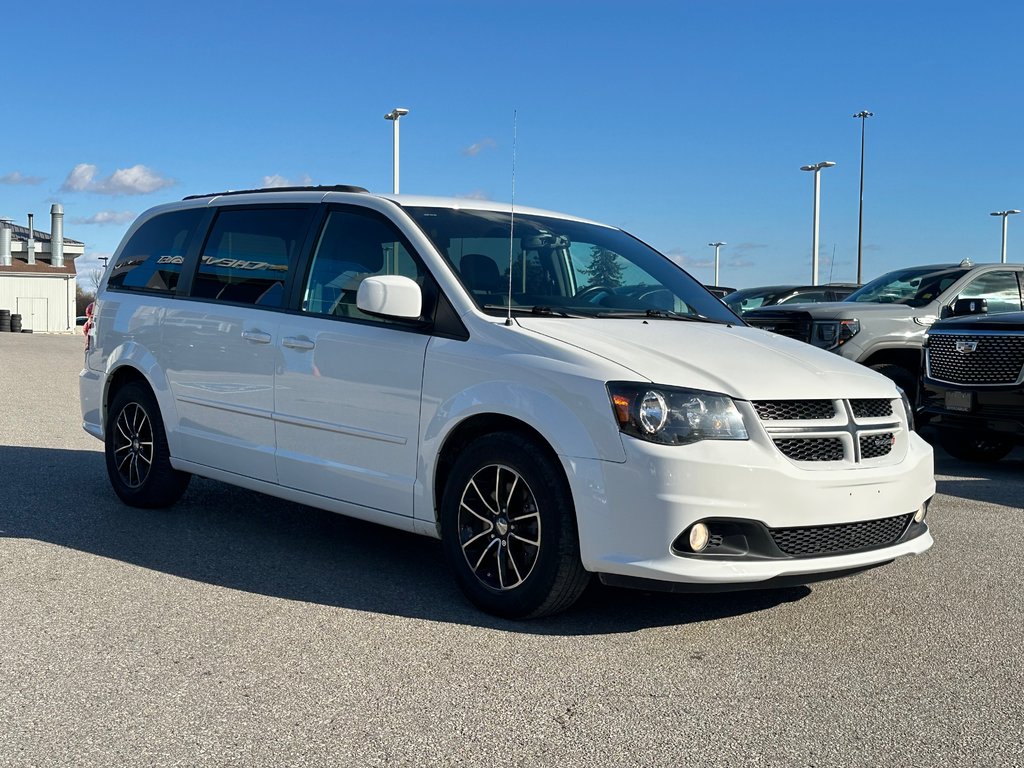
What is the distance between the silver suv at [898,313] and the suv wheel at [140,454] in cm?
595

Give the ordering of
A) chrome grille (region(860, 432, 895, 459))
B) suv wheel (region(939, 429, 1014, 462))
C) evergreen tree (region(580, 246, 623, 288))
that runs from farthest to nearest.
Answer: suv wheel (region(939, 429, 1014, 462))
evergreen tree (region(580, 246, 623, 288))
chrome grille (region(860, 432, 895, 459))

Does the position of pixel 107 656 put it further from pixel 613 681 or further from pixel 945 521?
pixel 945 521

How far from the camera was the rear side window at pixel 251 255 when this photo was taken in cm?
600

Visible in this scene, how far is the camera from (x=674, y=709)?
12.3 ft

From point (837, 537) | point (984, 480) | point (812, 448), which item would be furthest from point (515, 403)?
point (984, 480)

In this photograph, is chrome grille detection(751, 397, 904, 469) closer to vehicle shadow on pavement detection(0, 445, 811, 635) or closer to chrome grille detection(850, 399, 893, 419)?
chrome grille detection(850, 399, 893, 419)

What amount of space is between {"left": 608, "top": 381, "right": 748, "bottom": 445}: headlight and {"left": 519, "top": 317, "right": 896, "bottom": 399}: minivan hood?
0.05 meters

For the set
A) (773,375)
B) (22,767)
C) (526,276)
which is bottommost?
(22,767)

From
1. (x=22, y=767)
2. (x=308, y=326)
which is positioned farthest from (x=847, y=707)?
(x=308, y=326)

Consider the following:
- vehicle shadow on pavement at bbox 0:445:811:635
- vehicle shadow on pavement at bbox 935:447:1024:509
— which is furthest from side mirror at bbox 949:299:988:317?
vehicle shadow on pavement at bbox 0:445:811:635

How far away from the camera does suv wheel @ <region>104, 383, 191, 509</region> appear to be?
678 centimetres

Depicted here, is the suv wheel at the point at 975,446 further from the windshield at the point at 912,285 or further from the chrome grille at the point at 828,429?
the chrome grille at the point at 828,429

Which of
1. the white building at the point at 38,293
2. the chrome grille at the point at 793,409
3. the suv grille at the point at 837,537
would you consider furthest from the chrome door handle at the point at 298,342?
the white building at the point at 38,293

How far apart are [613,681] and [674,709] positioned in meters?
0.32
